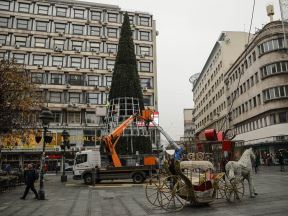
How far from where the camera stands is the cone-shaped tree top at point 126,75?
35.5 m

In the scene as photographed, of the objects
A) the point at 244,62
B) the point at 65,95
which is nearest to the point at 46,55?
the point at 65,95

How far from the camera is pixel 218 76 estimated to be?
66.1 metres

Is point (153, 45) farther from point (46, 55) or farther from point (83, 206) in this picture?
point (83, 206)

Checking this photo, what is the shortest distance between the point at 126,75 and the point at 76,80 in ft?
58.1

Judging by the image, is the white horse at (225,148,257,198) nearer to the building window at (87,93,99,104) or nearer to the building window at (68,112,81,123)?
the building window at (68,112,81,123)

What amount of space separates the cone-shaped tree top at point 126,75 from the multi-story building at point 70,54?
11008 mm

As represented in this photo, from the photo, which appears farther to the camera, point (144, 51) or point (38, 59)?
point (144, 51)

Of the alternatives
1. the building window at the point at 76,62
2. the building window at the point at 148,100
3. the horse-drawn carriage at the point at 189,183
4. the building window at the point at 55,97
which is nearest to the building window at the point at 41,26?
the building window at the point at 76,62

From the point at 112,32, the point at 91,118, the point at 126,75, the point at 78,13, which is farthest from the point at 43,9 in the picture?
the point at 126,75

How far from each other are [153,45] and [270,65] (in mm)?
23158

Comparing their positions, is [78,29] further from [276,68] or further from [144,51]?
[276,68]

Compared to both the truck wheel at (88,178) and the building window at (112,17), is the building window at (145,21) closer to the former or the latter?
the building window at (112,17)

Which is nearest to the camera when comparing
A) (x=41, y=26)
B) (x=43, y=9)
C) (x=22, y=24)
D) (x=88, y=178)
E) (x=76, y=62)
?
(x=88, y=178)

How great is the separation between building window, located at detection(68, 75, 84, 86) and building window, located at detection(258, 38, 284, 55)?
29.5 metres
